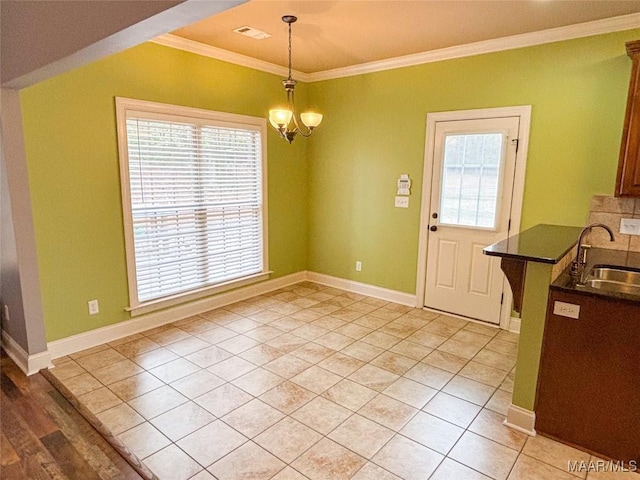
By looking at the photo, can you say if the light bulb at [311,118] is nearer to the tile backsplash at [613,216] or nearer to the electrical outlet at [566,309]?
the electrical outlet at [566,309]

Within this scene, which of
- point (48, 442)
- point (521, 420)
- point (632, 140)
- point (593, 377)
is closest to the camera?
point (593, 377)

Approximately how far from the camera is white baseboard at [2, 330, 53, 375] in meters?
2.91

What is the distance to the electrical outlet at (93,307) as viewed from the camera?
3340 millimetres

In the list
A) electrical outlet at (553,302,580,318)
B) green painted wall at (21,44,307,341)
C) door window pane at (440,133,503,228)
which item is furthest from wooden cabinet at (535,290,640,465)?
green painted wall at (21,44,307,341)

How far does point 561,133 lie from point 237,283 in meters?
3.53

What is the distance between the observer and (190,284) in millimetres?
4027

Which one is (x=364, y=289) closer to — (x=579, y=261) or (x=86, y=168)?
(x=579, y=261)

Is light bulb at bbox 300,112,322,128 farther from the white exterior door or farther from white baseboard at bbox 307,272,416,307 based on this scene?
white baseboard at bbox 307,272,416,307

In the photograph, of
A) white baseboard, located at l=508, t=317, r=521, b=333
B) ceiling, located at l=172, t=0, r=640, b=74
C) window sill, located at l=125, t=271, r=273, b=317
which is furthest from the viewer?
white baseboard, located at l=508, t=317, r=521, b=333

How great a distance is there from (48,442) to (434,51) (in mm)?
4357

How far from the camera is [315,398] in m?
2.66

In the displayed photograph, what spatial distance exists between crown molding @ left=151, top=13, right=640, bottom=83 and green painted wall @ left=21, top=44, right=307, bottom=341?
0.11 meters

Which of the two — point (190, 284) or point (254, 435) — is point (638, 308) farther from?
point (190, 284)

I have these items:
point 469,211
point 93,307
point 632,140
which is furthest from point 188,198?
point 632,140
